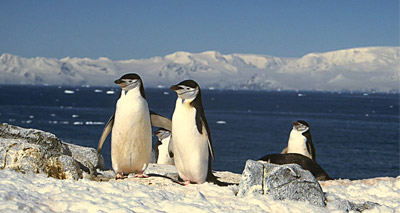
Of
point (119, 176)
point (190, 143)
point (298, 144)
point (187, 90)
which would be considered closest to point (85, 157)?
point (119, 176)

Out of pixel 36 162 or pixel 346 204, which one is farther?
pixel 36 162

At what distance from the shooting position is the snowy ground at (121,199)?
5.11 m

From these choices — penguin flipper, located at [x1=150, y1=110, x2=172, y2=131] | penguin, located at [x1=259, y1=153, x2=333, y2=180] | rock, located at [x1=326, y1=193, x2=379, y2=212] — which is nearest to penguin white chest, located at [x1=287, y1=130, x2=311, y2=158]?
penguin, located at [x1=259, y1=153, x2=333, y2=180]

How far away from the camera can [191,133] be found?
290 inches

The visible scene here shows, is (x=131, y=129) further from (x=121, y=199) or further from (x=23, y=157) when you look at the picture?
(x=121, y=199)

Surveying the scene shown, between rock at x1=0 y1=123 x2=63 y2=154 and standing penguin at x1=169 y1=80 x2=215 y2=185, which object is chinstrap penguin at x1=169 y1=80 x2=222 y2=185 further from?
rock at x1=0 y1=123 x2=63 y2=154

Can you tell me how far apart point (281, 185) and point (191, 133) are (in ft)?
5.68

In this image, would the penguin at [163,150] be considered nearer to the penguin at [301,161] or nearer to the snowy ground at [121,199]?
the penguin at [301,161]

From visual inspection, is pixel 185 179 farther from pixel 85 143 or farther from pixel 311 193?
pixel 85 143

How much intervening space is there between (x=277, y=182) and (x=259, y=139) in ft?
157

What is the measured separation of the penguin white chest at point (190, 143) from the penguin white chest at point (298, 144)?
7.21 metres

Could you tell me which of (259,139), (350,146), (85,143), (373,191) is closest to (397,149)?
(350,146)

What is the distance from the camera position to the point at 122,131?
8.09m

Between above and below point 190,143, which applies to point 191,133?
above
